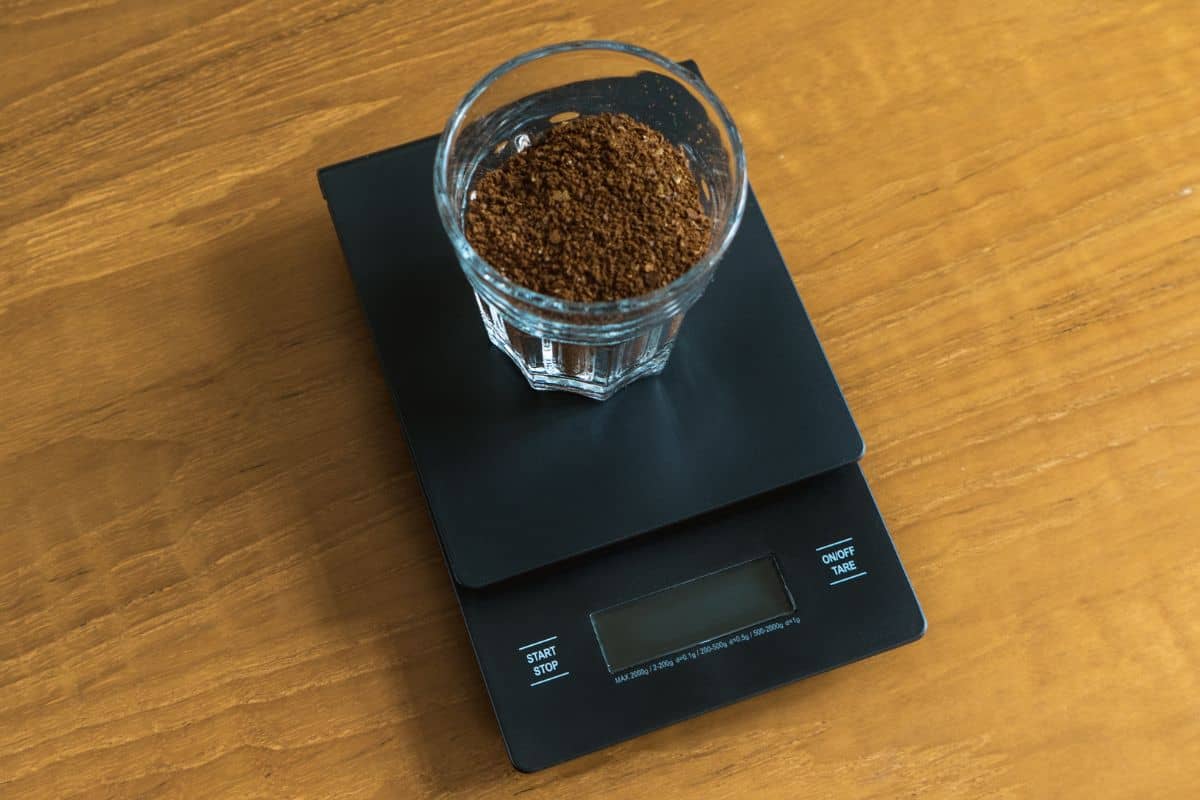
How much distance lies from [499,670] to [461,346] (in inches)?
6.9

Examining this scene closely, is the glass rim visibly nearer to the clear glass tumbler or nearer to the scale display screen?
the clear glass tumbler

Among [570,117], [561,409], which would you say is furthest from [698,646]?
[570,117]

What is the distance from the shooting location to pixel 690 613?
566 millimetres

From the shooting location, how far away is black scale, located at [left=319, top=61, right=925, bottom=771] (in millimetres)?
553

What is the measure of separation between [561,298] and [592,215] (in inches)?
1.6

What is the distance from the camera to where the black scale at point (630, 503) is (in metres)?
0.55

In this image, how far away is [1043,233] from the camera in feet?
2.13

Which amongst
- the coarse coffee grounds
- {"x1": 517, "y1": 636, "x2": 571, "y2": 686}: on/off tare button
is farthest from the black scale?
the coarse coffee grounds

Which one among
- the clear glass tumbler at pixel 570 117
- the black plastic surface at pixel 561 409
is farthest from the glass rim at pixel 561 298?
the black plastic surface at pixel 561 409

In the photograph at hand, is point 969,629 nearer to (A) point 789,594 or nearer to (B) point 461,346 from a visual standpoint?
(A) point 789,594

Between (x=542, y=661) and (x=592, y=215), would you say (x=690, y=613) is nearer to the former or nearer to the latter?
(x=542, y=661)

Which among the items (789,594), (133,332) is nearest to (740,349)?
(789,594)

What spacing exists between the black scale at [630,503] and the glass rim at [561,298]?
115 millimetres

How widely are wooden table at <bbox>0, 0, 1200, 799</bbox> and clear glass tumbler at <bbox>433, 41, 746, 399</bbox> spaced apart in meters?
0.14
